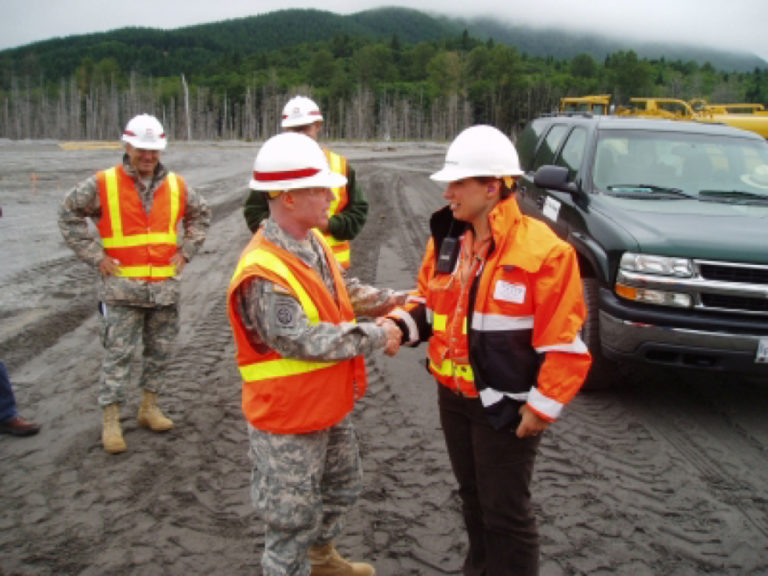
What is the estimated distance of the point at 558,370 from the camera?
252 cm

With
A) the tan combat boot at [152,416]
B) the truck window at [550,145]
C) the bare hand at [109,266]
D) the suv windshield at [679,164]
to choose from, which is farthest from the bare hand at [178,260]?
the truck window at [550,145]

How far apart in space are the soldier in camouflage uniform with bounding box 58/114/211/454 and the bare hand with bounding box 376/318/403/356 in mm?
2287

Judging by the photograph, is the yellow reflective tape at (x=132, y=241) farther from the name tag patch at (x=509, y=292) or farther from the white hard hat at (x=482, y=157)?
the name tag patch at (x=509, y=292)

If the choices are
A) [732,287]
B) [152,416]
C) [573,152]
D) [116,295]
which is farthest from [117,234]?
[573,152]

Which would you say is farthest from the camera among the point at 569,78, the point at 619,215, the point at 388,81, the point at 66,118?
the point at 388,81

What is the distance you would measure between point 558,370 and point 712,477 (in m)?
2.28

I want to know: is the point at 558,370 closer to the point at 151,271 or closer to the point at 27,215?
the point at 151,271

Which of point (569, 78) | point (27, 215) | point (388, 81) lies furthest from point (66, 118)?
point (27, 215)

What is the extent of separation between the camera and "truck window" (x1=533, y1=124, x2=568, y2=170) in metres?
7.18

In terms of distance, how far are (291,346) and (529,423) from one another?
0.99m

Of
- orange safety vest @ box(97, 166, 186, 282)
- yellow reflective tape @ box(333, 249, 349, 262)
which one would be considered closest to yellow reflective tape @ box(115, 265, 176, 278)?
orange safety vest @ box(97, 166, 186, 282)

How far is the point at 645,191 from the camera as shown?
569cm

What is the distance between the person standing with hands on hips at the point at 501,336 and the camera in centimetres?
252

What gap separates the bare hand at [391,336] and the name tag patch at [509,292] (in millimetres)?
542
